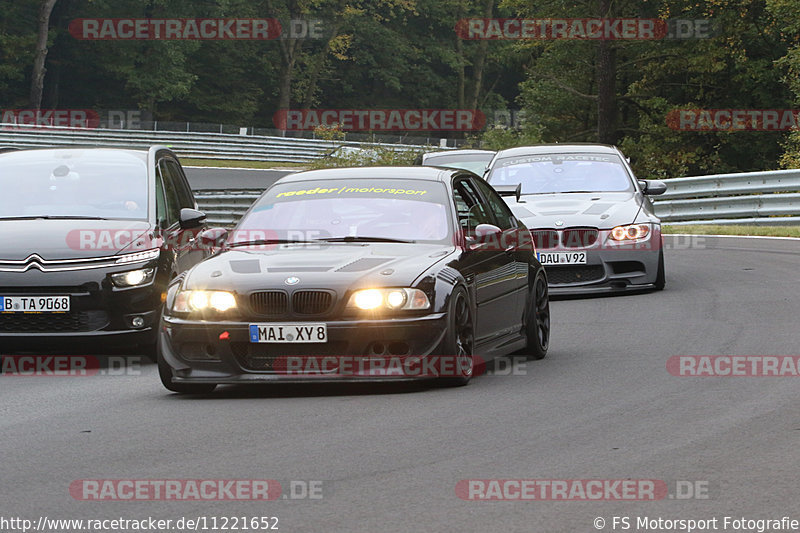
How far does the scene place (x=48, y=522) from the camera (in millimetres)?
5398

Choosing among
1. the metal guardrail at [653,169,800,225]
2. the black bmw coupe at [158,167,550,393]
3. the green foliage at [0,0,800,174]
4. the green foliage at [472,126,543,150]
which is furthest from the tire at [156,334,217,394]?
the green foliage at [472,126,543,150]

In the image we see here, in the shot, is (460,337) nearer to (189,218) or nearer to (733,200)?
(189,218)

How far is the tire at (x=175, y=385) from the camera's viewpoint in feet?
28.8

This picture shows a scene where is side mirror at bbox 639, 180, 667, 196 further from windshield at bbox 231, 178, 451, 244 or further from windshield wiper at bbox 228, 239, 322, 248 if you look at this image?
windshield wiper at bbox 228, 239, 322, 248

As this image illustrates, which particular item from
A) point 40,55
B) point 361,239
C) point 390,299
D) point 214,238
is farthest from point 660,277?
point 40,55

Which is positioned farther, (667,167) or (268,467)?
(667,167)

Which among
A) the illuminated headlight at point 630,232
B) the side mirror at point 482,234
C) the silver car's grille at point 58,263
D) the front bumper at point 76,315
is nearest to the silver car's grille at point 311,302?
the side mirror at point 482,234

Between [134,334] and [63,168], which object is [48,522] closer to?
[134,334]

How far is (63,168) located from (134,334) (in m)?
2.07

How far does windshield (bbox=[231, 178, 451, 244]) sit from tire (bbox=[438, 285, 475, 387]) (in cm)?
69

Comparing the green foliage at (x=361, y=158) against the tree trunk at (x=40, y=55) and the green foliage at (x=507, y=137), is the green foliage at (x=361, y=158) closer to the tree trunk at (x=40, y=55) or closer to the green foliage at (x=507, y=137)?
the green foliage at (x=507, y=137)

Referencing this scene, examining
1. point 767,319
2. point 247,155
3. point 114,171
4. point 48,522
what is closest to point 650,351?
point 767,319

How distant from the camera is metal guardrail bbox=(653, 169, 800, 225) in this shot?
25.8 m

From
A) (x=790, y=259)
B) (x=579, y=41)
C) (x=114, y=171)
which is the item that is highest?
(x=579, y=41)
